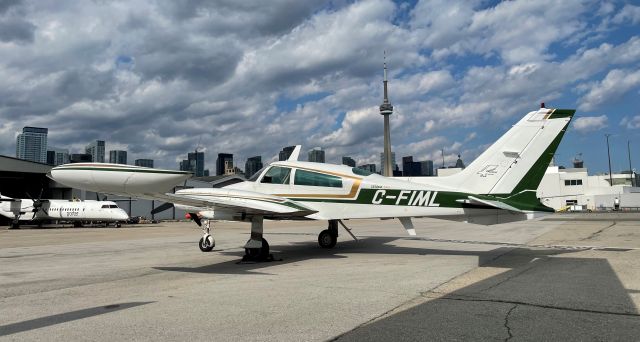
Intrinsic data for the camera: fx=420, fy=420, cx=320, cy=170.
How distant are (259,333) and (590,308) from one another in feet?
14.9

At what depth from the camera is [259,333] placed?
477 cm

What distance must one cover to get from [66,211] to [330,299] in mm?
38808

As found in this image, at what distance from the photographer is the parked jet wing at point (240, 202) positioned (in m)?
10.9

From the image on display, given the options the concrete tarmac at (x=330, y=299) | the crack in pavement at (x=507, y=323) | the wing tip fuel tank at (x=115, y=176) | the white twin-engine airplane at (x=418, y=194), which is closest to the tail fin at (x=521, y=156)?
the white twin-engine airplane at (x=418, y=194)

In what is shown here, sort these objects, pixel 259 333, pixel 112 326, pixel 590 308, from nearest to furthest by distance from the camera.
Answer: pixel 259 333 < pixel 112 326 < pixel 590 308

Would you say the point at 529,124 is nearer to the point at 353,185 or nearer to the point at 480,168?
the point at 480,168

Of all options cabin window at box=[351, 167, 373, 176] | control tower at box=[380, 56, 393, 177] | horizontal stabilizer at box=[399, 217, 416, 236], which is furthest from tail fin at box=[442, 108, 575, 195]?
control tower at box=[380, 56, 393, 177]

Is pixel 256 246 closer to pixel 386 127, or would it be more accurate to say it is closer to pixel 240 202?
pixel 240 202

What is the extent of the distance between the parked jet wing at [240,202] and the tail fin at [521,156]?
15.7 feet

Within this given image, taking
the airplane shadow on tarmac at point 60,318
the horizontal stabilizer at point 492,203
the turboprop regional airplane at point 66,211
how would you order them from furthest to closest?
the turboprop regional airplane at point 66,211 → the horizontal stabilizer at point 492,203 → the airplane shadow on tarmac at point 60,318

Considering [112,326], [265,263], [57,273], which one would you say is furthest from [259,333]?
[57,273]

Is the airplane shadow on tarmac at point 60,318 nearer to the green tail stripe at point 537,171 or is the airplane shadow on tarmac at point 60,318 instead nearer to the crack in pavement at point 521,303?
the crack in pavement at point 521,303

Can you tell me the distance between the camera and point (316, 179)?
41.0 ft

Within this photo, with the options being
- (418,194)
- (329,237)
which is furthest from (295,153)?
(418,194)
